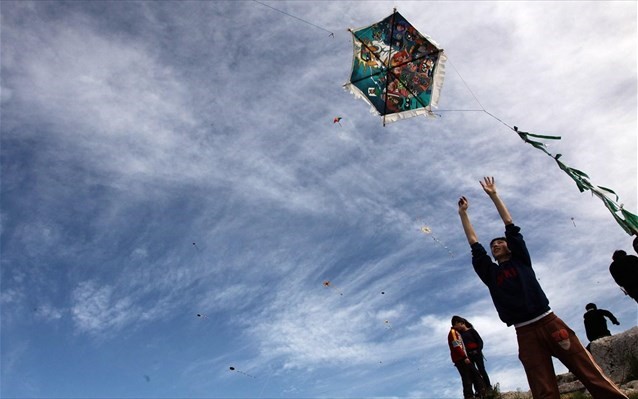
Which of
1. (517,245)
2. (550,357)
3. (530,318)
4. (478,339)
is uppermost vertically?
(478,339)

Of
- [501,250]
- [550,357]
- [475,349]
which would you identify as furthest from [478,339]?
[550,357]

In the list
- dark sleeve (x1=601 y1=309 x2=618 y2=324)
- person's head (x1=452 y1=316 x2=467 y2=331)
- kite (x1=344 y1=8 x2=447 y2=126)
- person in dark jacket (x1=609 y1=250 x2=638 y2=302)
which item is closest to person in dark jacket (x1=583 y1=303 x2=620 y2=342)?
dark sleeve (x1=601 y1=309 x2=618 y2=324)

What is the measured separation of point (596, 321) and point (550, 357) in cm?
883

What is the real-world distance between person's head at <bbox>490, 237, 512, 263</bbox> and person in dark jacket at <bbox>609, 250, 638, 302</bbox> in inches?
207

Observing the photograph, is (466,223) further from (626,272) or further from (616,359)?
(616,359)

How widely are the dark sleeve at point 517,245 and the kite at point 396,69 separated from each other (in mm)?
6675

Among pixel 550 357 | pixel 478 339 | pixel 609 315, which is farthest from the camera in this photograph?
pixel 609 315

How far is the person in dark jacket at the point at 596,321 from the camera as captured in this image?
11547 millimetres

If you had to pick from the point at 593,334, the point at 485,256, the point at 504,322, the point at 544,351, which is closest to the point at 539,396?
the point at 544,351

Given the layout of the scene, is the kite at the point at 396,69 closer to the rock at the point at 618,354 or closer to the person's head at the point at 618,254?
the person's head at the point at 618,254

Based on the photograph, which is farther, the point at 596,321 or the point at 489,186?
the point at 596,321

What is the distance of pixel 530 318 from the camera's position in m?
4.55

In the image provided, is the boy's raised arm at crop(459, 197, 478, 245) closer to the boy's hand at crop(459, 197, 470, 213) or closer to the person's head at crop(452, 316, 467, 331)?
the boy's hand at crop(459, 197, 470, 213)

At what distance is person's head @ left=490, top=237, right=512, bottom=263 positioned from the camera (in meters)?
5.01
